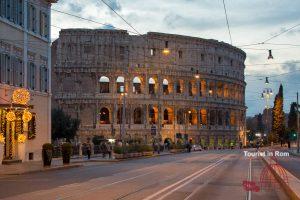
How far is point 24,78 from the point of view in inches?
1927

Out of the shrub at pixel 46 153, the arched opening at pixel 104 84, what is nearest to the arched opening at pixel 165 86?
the arched opening at pixel 104 84

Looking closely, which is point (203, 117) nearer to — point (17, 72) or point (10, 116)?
point (17, 72)

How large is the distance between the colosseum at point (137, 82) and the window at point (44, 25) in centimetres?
5852

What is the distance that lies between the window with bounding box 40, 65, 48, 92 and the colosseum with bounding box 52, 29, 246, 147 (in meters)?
57.8

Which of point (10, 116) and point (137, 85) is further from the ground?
point (137, 85)

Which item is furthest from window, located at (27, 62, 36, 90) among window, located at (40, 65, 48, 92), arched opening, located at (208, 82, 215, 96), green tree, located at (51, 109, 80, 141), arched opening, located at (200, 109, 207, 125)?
arched opening, located at (208, 82, 215, 96)

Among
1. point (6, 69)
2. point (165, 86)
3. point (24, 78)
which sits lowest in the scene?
point (24, 78)

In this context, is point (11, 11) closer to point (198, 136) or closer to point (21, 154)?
point (21, 154)

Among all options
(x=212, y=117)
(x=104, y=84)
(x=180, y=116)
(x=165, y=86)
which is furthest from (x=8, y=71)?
(x=212, y=117)

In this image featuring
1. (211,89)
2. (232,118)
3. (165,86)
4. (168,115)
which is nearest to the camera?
(165,86)

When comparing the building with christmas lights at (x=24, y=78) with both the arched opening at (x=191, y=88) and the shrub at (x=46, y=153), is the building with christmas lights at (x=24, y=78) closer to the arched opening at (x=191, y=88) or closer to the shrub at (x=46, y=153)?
the shrub at (x=46, y=153)

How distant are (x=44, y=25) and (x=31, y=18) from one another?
9.92ft

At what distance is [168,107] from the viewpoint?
126875 millimetres

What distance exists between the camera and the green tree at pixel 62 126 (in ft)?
315
